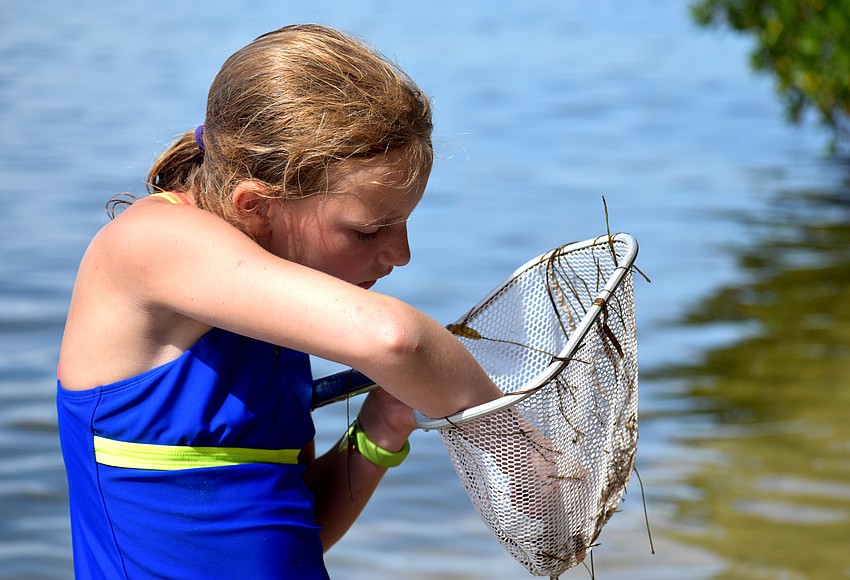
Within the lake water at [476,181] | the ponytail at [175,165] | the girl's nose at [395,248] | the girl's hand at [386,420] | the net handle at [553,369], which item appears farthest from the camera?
the lake water at [476,181]

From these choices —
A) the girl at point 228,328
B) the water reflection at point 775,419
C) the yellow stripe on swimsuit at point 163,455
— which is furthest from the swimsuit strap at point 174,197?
the water reflection at point 775,419

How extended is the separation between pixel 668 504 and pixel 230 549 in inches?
126

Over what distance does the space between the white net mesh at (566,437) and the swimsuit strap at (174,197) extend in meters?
0.57

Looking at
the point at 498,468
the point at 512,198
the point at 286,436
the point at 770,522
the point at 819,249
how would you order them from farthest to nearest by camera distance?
the point at 512,198 < the point at 819,249 < the point at 770,522 < the point at 286,436 < the point at 498,468

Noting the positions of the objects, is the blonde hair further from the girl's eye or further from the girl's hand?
the girl's hand

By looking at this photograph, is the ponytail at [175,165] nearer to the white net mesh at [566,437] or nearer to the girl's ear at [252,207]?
the girl's ear at [252,207]

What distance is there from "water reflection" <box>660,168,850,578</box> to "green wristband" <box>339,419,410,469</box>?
2389 millimetres

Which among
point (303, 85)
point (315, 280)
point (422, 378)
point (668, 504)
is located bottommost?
point (668, 504)

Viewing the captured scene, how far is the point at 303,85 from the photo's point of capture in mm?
1859

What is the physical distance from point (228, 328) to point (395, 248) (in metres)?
0.35

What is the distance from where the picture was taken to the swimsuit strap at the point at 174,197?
75.1 inches

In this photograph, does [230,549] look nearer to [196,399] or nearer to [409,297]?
[196,399]

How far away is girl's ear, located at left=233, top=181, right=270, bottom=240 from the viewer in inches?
73.6

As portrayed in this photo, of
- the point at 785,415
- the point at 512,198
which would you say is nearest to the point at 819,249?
the point at 512,198
